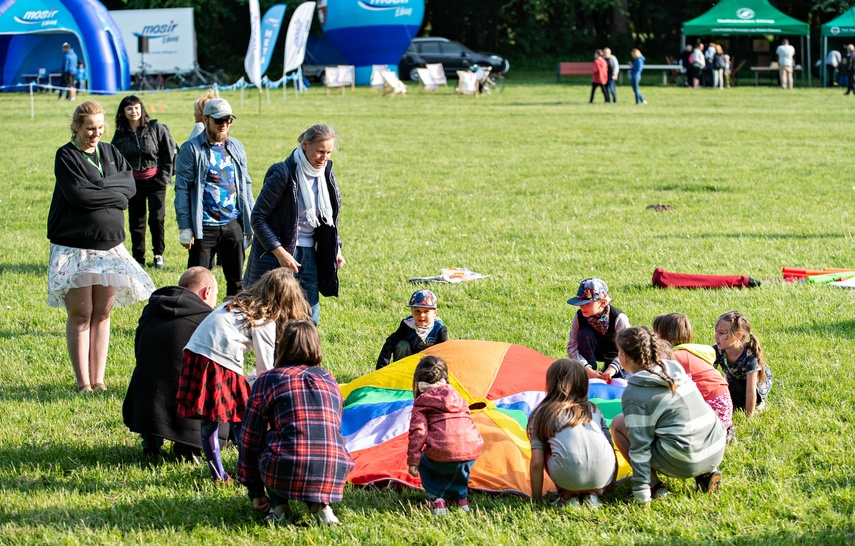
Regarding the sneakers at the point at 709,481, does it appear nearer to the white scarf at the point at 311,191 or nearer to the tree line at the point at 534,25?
the white scarf at the point at 311,191

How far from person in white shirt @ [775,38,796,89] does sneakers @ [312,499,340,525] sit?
38.0 m

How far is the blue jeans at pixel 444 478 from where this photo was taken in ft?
16.3

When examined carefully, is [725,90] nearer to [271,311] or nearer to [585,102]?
[585,102]

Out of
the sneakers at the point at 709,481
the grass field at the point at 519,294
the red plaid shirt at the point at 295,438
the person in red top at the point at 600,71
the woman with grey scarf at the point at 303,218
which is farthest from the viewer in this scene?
the person in red top at the point at 600,71

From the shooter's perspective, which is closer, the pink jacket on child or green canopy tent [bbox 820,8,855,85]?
the pink jacket on child

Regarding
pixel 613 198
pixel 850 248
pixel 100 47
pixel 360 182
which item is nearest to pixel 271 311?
pixel 850 248

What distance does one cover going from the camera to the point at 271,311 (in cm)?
525

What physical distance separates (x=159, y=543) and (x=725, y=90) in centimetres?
3673

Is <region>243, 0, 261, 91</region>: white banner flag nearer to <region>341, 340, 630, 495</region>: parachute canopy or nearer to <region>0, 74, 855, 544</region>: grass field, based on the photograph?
<region>0, 74, 855, 544</region>: grass field

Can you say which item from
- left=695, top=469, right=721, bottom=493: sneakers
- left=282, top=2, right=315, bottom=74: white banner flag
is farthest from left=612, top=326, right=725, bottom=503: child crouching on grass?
left=282, top=2, right=315, bottom=74: white banner flag

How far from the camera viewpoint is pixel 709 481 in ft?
17.1

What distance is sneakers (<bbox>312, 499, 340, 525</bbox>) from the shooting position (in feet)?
15.8

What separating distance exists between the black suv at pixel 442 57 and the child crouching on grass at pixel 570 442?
41.2m

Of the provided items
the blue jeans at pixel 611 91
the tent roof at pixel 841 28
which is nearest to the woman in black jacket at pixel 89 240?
the blue jeans at pixel 611 91
